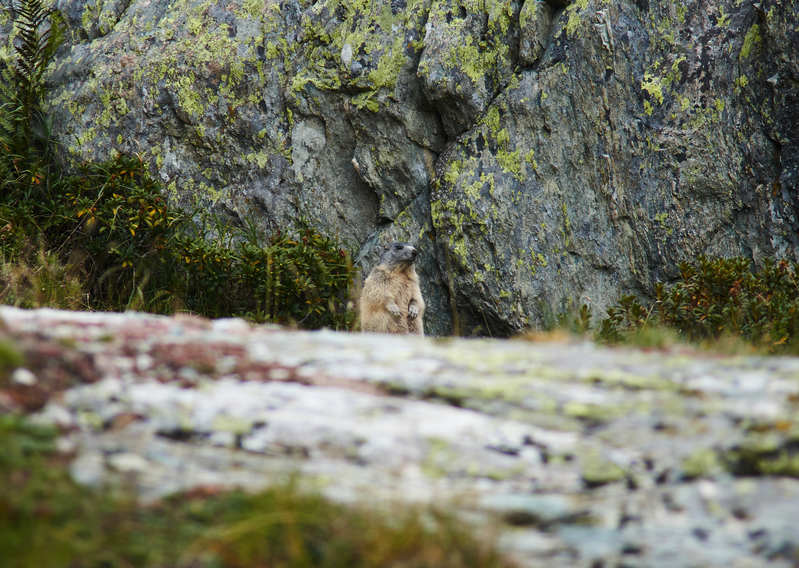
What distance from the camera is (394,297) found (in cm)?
834

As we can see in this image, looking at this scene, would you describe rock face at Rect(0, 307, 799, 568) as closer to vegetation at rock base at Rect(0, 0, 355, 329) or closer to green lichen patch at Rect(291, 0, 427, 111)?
vegetation at rock base at Rect(0, 0, 355, 329)

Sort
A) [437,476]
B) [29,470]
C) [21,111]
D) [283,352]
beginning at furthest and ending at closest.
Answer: [21,111]
[283,352]
[437,476]
[29,470]

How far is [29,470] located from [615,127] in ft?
25.2

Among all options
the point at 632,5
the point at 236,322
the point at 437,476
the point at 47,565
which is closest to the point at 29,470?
the point at 47,565

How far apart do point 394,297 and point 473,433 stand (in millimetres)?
5795

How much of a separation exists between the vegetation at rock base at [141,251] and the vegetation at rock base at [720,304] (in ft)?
10.6

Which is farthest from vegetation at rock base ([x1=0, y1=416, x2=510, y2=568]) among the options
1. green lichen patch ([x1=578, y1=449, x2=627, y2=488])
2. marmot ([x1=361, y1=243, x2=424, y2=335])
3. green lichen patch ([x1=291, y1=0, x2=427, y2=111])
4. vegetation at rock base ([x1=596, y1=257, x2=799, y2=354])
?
green lichen patch ([x1=291, y1=0, x2=427, y2=111])

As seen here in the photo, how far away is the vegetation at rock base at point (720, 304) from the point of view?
6.81 metres

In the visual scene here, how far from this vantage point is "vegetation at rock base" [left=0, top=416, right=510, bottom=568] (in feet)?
6.12

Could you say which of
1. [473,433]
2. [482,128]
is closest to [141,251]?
[482,128]

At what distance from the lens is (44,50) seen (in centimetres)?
A: 960

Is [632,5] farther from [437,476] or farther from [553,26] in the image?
[437,476]

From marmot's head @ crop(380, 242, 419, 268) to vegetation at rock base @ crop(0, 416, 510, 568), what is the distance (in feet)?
20.5

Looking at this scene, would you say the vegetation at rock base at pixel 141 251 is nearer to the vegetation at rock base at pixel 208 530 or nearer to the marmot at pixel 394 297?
the marmot at pixel 394 297
